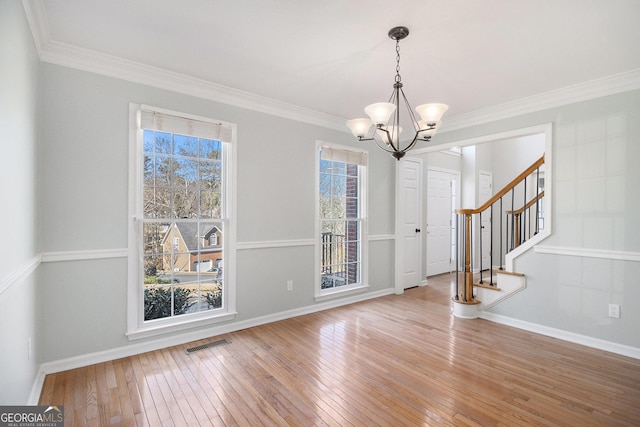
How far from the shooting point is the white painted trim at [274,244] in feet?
11.5

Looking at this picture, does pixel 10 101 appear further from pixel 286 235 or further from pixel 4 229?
pixel 286 235

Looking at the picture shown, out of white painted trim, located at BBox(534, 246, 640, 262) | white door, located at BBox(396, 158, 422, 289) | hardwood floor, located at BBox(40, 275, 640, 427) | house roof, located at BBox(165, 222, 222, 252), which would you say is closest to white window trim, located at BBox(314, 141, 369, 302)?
white door, located at BBox(396, 158, 422, 289)

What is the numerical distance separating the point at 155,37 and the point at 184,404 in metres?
2.70

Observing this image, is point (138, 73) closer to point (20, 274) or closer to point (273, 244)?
point (20, 274)

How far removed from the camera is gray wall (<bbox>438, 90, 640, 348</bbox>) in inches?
115

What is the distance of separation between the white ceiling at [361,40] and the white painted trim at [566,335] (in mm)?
2602

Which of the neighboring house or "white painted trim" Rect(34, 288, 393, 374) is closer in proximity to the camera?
"white painted trim" Rect(34, 288, 393, 374)

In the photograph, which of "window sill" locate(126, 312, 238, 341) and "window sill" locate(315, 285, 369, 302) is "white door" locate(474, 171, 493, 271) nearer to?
"window sill" locate(315, 285, 369, 302)

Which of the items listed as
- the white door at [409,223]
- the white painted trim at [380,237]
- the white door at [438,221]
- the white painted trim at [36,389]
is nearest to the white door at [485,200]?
the white door at [438,221]

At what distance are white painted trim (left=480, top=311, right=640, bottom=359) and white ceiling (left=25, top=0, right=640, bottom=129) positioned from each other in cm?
260

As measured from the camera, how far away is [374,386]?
2334 mm

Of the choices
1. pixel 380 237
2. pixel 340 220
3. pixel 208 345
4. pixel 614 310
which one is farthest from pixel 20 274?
pixel 614 310

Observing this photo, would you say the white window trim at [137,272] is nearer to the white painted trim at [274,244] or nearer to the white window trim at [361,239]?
A: the white painted trim at [274,244]

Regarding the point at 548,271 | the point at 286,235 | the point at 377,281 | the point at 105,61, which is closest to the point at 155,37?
the point at 105,61
